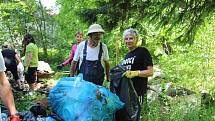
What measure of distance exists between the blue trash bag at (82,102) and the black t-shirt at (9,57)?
4073 mm

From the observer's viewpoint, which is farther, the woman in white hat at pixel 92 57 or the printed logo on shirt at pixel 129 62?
the woman in white hat at pixel 92 57

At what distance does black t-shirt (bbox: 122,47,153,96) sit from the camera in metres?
4.35

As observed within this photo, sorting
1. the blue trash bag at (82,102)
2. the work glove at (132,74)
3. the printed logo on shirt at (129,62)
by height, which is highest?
the printed logo on shirt at (129,62)

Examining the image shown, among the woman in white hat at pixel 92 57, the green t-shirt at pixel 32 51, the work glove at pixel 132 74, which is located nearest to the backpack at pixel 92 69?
the woman in white hat at pixel 92 57

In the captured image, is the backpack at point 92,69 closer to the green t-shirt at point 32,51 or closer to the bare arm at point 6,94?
the bare arm at point 6,94

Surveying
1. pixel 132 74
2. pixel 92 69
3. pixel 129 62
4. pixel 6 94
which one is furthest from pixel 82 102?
pixel 6 94

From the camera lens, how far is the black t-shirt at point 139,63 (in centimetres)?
435

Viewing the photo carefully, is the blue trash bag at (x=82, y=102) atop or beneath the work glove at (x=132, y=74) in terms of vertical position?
beneath

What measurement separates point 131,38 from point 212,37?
171 inches

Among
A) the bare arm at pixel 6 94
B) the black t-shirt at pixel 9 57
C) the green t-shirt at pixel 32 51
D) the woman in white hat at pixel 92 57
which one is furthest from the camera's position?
the green t-shirt at pixel 32 51

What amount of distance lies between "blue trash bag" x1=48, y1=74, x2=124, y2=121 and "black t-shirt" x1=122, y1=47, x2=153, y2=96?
0.32 m

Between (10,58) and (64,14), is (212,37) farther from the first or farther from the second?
(64,14)

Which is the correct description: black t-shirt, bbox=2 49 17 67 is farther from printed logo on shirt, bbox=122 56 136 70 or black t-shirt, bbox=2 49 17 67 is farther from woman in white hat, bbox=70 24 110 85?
printed logo on shirt, bbox=122 56 136 70

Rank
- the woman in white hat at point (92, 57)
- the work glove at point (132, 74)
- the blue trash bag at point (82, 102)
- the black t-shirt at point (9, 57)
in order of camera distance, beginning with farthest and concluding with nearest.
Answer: the black t-shirt at point (9, 57), the woman in white hat at point (92, 57), the work glove at point (132, 74), the blue trash bag at point (82, 102)
